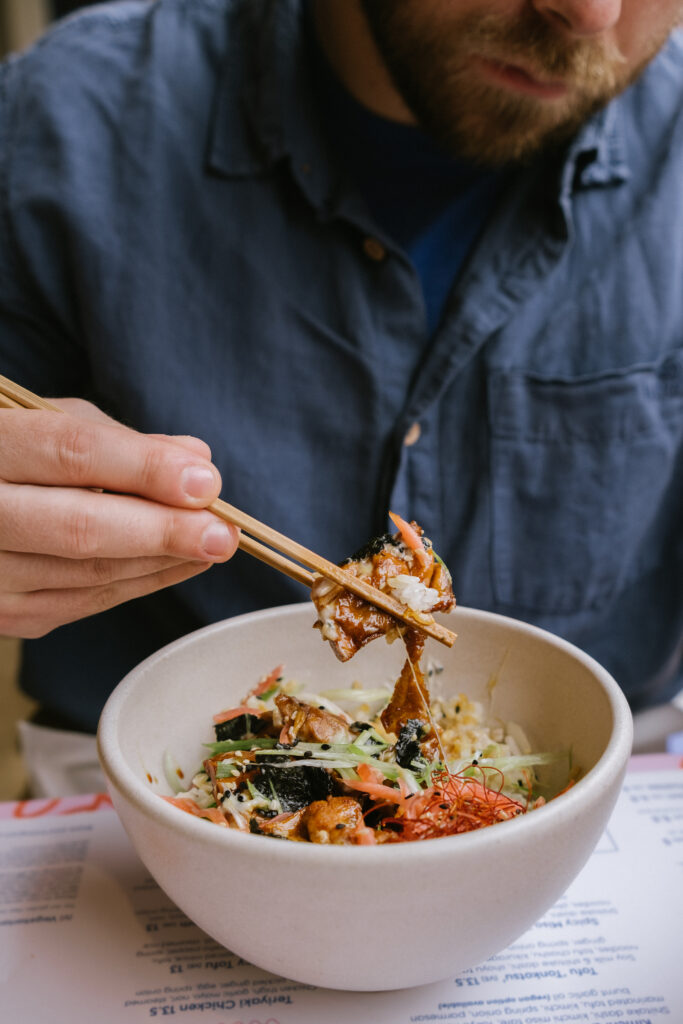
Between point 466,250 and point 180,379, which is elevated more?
point 466,250

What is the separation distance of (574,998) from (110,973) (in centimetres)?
52

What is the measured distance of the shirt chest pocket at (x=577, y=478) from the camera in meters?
1.89

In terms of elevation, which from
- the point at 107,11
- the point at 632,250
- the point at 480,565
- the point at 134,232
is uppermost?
the point at 107,11

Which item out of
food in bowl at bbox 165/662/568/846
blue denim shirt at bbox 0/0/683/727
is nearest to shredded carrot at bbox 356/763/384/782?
food in bowl at bbox 165/662/568/846

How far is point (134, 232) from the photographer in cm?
179

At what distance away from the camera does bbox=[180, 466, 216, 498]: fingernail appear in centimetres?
94

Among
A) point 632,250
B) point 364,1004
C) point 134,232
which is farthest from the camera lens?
point 632,250

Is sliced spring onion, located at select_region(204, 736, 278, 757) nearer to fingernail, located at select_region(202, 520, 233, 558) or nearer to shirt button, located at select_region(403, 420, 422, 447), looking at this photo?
fingernail, located at select_region(202, 520, 233, 558)

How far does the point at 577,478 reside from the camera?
76.1 inches

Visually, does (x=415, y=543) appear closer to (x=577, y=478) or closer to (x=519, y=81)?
(x=577, y=478)

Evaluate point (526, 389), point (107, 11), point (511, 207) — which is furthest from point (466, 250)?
point (107, 11)

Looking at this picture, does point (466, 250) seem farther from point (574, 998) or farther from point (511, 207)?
point (574, 998)

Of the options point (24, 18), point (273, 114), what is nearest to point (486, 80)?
point (273, 114)

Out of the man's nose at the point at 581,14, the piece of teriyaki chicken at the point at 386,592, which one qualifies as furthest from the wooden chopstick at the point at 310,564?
the man's nose at the point at 581,14
